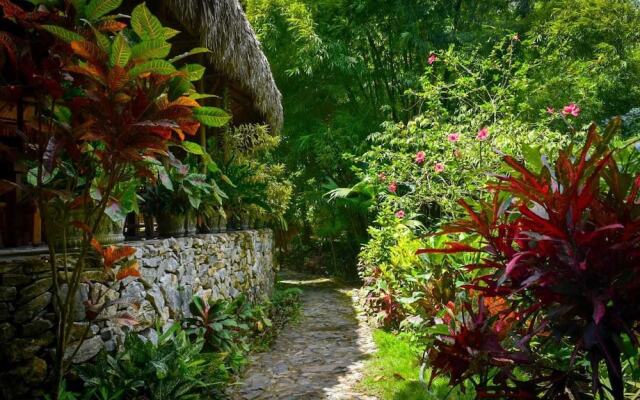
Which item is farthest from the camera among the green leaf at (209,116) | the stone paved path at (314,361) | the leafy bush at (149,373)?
the stone paved path at (314,361)

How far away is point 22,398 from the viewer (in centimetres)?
221

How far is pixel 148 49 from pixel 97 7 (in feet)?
1.09

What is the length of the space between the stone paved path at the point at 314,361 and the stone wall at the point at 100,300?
830 millimetres

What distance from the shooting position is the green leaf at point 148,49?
5.95 feet

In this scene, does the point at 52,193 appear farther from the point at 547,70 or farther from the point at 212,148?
the point at 547,70

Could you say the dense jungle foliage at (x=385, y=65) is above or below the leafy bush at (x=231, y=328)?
above

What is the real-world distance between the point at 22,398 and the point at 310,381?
2.04 m

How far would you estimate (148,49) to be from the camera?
182cm

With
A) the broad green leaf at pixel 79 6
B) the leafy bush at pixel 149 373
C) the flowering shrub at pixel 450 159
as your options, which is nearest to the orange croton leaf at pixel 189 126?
the broad green leaf at pixel 79 6

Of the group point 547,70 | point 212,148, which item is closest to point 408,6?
point 547,70

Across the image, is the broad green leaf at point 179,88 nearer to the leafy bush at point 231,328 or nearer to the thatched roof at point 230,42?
the thatched roof at point 230,42

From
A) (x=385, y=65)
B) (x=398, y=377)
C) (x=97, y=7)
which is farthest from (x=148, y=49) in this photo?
(x=385, y=65)

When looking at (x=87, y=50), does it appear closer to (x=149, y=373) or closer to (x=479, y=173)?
(x=479, y=173)

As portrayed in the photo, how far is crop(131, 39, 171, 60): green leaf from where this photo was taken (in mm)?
1814
